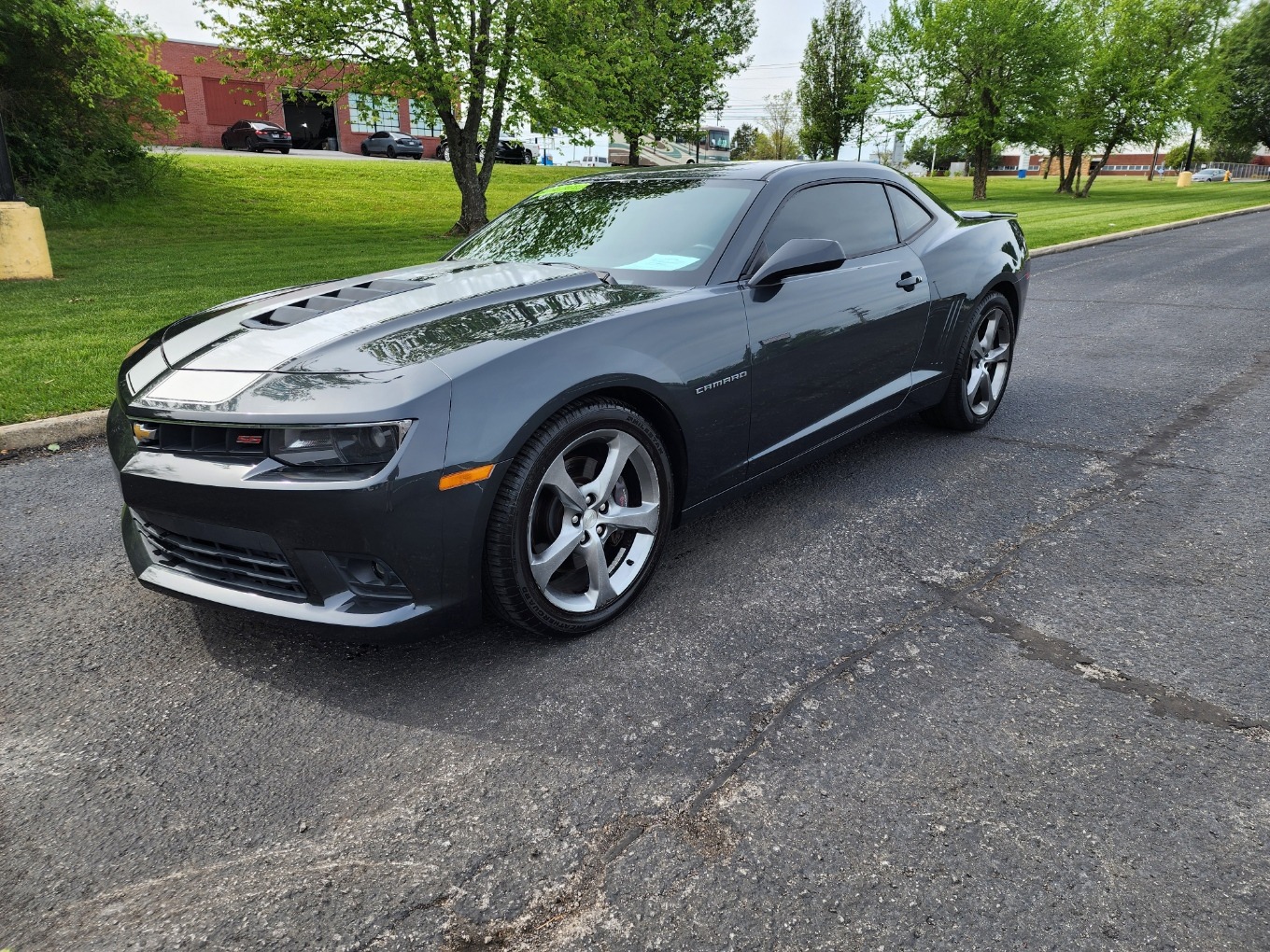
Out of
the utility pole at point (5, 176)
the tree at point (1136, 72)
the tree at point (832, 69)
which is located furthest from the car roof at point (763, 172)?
the tree at point (832, 69)

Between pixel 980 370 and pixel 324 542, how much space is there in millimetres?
3798

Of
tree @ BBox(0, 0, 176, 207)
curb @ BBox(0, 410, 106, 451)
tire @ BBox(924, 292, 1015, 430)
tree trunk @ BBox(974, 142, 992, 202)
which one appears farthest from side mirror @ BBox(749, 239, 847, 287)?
tree trunk @ BBox(974, 142, 992, 202)

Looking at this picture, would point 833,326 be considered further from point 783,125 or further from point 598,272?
point 783,125

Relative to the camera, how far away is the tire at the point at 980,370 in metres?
4.63

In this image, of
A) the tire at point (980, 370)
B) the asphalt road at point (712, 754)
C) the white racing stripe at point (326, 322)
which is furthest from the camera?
the tire at point (980, 370)

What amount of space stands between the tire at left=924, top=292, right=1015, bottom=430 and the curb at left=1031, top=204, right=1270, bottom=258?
982cm

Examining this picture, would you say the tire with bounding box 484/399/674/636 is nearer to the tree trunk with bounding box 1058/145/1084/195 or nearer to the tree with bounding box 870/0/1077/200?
the tree with bounding box 870/0/1077/200

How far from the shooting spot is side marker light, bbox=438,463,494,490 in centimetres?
233

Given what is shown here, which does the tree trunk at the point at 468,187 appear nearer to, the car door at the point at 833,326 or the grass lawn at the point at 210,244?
the grass lawn at the point at 210,244

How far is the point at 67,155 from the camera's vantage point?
659 inches

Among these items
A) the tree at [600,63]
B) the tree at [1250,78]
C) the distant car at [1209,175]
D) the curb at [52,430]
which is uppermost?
the tree at [1250,78]

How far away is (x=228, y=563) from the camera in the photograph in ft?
8.23

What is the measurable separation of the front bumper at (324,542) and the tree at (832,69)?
161 ft

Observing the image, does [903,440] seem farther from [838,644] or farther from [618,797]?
[618,797]
